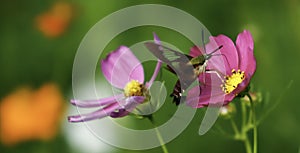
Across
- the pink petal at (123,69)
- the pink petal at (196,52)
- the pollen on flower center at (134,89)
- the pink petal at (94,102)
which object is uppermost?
the pink petal at (123,69)

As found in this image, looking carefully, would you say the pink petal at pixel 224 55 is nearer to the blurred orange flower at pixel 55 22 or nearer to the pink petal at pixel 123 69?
the pink petal at pixel 123 69

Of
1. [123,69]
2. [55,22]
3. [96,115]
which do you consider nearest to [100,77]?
[55,22]

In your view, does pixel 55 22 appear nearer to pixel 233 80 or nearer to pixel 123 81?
pixel 123 81

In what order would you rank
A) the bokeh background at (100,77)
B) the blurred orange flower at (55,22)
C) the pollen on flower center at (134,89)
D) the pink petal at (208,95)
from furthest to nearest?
the blurred orange flower at (55,22) → the bokeh background at (100,77) → the pollen on flower center at (134,89) → the pink petal at (208,95)

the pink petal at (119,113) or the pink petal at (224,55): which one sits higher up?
the pink petal at (224,55)

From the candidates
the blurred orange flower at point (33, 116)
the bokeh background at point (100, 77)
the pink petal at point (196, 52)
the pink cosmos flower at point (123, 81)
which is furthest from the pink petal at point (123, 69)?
the blurred orange flower at point (33, 116)

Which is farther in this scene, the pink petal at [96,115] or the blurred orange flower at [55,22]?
the blurred orange flower at [55,22]

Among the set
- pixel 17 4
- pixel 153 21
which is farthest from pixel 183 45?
pixel 17 4

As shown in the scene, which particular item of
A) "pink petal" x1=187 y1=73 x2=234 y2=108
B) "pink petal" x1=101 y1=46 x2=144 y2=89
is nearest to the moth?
"pink petal" x1=187 y1=73 x2=234 y2=108
